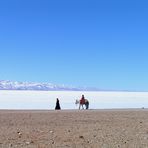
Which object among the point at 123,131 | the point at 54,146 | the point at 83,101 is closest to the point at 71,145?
the point at 54,146

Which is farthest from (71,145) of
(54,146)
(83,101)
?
(83,101)

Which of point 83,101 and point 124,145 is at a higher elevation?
point 83,101

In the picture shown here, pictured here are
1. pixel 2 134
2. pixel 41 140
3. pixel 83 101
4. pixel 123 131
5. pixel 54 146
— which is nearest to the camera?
pixel 54 146

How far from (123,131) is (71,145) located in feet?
15.0

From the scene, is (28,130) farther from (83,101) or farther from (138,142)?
(83,101)

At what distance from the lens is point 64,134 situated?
18141mm

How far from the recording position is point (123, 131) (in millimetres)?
19297

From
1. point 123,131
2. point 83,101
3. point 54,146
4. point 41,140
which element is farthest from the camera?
point 83,101

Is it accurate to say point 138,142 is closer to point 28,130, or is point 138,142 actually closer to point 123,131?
point 123,131

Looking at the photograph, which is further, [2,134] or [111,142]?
[2,134]

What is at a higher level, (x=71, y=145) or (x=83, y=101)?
(x=83, y=101)

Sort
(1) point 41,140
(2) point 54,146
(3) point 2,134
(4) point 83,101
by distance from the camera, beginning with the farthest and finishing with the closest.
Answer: (4) point 83,101, (3) point 2,134, (1) point 41,140, (2) point 54,146

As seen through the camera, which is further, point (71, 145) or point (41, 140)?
point (41, 140)

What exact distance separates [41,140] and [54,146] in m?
1.40
